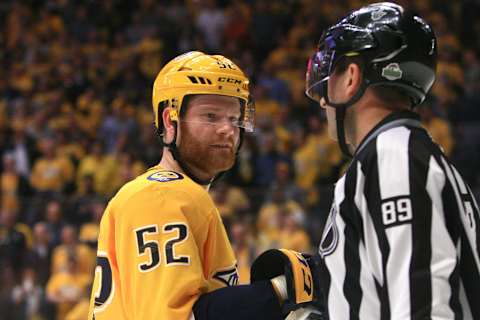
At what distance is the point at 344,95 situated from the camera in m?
2.26

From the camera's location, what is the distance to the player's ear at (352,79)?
7.31ft

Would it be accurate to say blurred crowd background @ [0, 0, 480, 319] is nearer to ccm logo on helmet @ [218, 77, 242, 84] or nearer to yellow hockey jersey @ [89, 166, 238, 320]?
ccm logo on helmet @ [218, 77, 242, 84]

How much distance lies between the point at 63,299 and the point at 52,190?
6.96 feet

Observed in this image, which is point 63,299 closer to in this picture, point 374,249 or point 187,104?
point 187,104

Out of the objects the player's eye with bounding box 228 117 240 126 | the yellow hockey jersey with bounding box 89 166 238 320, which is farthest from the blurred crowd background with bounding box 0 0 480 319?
the yellow hockey jersey with bounding box 89 166 238 320

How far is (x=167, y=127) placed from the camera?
300 centimetres

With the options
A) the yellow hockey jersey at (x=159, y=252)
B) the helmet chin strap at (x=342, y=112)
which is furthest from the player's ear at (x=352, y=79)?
the yellow hockey jersey at (x=159, y=252)

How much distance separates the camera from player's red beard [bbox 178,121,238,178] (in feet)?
9.62

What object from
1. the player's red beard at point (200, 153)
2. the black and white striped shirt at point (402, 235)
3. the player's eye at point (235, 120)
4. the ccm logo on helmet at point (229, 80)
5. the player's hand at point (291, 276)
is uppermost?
the ccm logo on helmet at point (229, 80)

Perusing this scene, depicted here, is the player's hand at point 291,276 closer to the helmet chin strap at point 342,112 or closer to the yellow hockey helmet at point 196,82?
the helmet chin strap at point 342,112

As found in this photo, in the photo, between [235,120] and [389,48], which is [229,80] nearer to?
[235,120]

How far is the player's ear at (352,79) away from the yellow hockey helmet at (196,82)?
0.79 meters

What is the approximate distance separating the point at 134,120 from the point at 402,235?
29.5ft

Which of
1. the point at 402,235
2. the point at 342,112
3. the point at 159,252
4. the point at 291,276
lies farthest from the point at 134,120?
the point at 402,235
